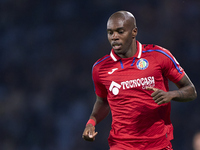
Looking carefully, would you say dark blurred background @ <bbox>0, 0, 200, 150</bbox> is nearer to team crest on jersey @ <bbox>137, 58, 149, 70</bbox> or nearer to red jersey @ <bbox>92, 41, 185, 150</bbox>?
red jersey @ <bbox>92, 41, 185, 150</bbox>

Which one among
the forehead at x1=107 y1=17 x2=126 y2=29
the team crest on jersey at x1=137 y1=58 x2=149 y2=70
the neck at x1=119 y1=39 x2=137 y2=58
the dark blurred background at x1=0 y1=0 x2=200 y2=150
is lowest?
the dark blurred background at x1=0 y1=0 x2=200 y2=150

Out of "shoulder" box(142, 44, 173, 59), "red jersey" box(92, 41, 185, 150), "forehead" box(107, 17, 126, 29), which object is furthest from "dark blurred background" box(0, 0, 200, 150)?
"forehead" box(107, 17, 126, 29)

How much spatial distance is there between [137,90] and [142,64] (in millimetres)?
275

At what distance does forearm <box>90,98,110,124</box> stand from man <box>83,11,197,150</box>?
0.22 meters

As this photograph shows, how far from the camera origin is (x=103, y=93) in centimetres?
378

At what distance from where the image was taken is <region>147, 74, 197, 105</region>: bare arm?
9.52ft

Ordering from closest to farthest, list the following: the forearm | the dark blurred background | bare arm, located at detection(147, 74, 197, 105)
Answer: bare arm, located at detection(147, 74, 197, 105) → the forearm → the dark blurred background

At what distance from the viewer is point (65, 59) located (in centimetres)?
710

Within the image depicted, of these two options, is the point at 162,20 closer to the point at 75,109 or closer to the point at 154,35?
the point at 154,35

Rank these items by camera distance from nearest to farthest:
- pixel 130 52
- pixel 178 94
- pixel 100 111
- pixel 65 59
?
pixel 178 94 < pixel 130 52 < pixel 100 111 < pixel 65 59

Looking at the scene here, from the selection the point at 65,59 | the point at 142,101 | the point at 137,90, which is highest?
the point at 137,90

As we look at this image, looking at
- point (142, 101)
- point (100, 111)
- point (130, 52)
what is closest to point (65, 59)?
point (100, 111)

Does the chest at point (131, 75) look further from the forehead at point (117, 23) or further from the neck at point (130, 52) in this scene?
the forehead at point (117, 23)

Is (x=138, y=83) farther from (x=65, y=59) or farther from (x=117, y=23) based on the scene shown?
(x=65, y=59)
